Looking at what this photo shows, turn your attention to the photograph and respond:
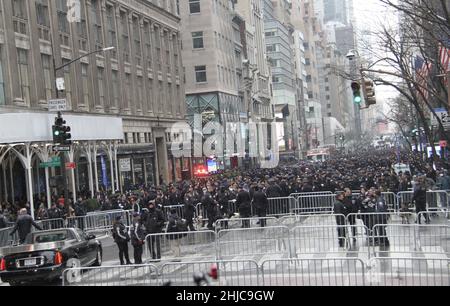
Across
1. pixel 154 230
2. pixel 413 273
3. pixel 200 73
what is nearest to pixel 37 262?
pixel 154 230

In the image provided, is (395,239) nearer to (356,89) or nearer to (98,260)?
(356,89)

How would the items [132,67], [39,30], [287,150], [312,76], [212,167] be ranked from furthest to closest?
[312,76] < [287,150] < [212,167] < [132,67] < [39,30]

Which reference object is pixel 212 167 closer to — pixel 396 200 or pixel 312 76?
pixel 396 200

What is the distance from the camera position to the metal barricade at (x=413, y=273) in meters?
10.5

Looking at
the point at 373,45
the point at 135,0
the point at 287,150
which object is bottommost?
the point at 287,150

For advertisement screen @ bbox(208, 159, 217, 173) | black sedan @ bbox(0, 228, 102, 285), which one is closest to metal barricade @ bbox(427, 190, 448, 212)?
black sedan @ bbox(0, 228, 102, 285)

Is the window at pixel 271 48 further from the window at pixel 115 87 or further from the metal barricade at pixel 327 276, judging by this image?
the metal barricade at pixel 327 276

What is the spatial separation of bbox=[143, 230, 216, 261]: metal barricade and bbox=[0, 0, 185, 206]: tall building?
40.4 feet

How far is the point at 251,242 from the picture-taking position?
54.8 ft

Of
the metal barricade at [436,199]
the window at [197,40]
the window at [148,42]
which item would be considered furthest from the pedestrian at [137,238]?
the window at [197,40]

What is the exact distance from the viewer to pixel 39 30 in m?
38.2

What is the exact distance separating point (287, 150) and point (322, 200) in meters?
97.9
